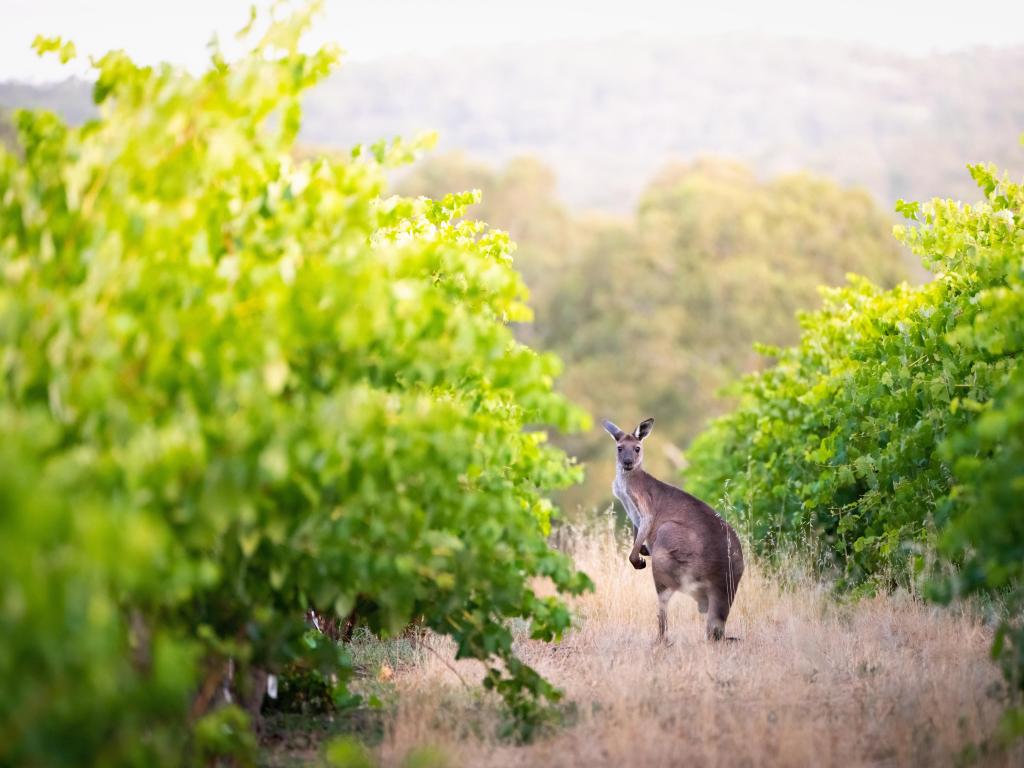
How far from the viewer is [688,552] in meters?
9.32

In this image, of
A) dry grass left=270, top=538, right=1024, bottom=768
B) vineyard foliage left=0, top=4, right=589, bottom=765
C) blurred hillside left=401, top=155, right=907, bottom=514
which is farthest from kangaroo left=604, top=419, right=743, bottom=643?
blurred hillside left=401, top=155, right=907, bottom=514

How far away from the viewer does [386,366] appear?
488 centimetres

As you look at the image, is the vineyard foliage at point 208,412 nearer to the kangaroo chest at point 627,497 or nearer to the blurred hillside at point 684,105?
the kangaroo chest at point 627,497

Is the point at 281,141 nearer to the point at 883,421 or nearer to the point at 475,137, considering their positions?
the point at 883,421

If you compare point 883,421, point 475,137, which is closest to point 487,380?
point 883,421

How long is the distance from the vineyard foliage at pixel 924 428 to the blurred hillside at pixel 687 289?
25001 mm

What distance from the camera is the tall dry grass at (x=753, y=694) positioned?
237 inches

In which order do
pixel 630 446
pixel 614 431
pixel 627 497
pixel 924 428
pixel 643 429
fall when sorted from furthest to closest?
pixel 614 431
pixel 643 429
pixel 630 446
pixel 627 497
pixel 924 428

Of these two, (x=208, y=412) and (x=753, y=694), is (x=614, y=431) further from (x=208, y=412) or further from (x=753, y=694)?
(x=208, y=412)

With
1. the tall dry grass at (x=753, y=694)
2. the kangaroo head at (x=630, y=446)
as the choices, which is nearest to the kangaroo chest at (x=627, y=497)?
the kangaroo head at (x=630, y=446)

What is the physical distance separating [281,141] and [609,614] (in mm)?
6716

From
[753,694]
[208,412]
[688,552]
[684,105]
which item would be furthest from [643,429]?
[684,105]

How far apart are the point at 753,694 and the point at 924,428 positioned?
8.49 feet

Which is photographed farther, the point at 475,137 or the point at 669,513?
the point at 475,137
